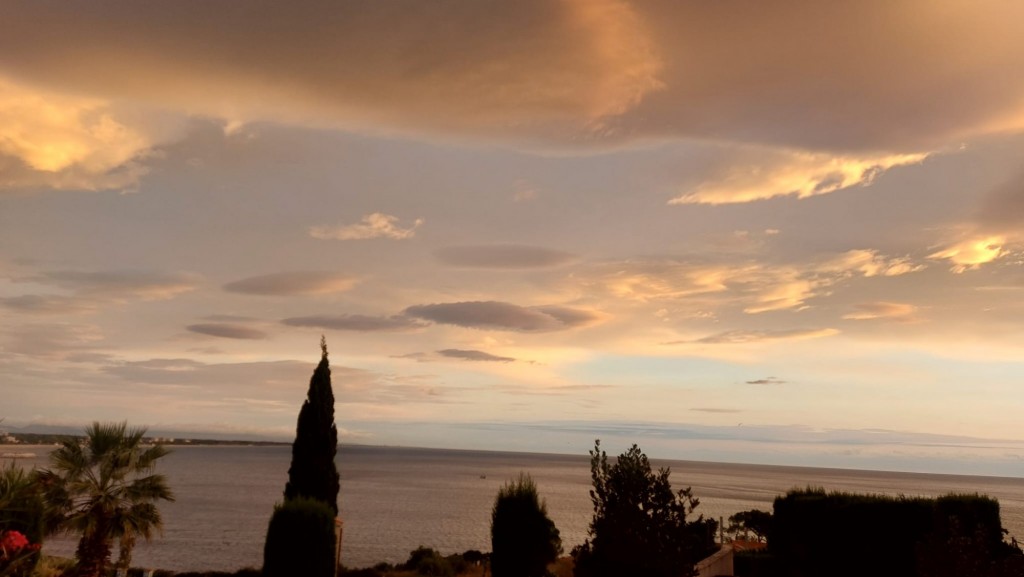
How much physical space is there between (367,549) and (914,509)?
1933 inches

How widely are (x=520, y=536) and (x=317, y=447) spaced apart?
848cm

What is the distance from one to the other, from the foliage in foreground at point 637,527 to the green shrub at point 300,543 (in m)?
6.86

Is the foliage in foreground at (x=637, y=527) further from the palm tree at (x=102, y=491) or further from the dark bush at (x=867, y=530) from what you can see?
the palm tree at (x=102, y=491)

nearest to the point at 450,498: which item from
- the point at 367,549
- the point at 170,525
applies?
the point at 170,525

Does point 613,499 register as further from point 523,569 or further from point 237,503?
point 237,503

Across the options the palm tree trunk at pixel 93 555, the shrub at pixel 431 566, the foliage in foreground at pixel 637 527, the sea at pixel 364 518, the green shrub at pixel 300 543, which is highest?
the foliage in foreground at pixel 637 527

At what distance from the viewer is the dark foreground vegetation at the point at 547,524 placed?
12852mm

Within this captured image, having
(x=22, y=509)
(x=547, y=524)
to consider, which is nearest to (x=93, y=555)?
(x=22, y=509)

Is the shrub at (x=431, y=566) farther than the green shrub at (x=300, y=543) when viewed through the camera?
Yes

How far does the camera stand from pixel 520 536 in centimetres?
1800

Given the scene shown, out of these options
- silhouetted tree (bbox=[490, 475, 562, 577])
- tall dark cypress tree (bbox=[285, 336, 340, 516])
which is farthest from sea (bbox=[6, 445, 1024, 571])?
silhouetted tree (bbox=[490, 475, 562, 577])

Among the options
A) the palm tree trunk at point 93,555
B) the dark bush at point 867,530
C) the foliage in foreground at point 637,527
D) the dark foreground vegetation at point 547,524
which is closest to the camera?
the foliage in foreground at point 637,527

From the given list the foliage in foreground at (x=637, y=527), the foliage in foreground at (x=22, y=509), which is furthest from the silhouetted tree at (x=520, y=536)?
the foliage in foreground at (x=22, y=509)

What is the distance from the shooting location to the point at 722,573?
66.9ft
